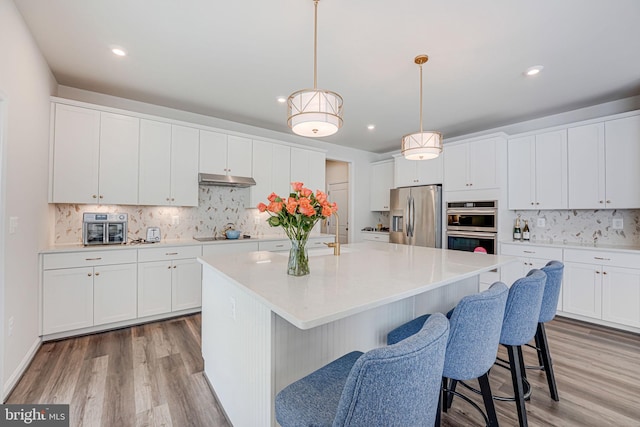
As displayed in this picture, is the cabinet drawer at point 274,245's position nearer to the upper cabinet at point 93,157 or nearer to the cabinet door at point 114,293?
the cabinet door at point 114,293

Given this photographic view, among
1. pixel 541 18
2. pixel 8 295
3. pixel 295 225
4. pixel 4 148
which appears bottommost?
pixel 8 295

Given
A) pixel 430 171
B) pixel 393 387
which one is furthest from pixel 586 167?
pixel 393 387

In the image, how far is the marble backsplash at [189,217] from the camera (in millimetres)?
3207

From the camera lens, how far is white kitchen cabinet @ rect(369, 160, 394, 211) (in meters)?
5.82

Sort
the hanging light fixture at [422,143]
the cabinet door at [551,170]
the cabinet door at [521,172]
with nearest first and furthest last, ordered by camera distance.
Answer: the hanging light fixture at [422,143] < the cabinet door at [551,170] < the cabinet door at [521,172]

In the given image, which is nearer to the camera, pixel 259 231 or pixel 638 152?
pixel 638 152

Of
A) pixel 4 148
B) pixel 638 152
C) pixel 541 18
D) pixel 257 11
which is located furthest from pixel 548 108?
pixel 4 148

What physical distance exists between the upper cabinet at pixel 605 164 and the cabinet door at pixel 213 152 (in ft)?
14.9

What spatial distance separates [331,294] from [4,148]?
92.3 inches

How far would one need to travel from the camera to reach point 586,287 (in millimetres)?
3305

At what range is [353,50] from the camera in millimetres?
2432

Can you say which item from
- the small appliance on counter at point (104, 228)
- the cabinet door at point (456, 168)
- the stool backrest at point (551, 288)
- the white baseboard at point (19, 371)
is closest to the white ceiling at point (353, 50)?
the cabinet door at point (456, 168)

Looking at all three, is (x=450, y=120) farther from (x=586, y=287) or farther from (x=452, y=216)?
(x=586, y=287)

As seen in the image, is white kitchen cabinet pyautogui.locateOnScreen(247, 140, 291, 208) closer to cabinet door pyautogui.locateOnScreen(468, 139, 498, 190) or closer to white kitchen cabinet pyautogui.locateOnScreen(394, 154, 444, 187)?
white kitchen cabinet pyautogui.locateOnScreen(394, 154, 444, 187)
